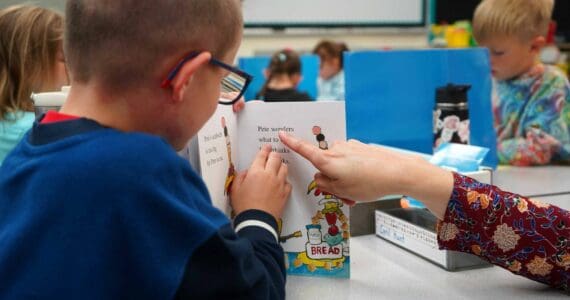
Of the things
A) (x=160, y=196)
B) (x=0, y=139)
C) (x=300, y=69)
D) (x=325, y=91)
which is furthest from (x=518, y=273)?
(x=325, y=91)

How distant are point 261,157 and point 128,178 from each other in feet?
1.06

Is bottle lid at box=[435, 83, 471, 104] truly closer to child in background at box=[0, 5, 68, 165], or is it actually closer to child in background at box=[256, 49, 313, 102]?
child in background at box=[0, 5, 68, 165]

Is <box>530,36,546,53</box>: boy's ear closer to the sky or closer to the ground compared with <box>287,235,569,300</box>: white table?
closer to the sky

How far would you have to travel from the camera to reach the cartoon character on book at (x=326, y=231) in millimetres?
865

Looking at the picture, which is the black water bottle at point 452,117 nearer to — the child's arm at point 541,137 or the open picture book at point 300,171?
the child's arm at point 541,137

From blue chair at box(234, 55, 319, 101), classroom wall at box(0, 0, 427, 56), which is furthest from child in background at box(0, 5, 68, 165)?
classroom wall at box(0, 0, 427, 56)

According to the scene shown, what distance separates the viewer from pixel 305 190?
2.87ft

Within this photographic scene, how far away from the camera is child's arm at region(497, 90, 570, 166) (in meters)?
1.69

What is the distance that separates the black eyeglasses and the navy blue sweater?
0.09 m

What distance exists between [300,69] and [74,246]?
3528 mm

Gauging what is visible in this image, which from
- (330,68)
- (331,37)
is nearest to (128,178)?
(330,68)

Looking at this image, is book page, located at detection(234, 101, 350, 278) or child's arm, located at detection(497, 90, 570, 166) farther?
child's arm, located at detection(497, 90, 570, 166)

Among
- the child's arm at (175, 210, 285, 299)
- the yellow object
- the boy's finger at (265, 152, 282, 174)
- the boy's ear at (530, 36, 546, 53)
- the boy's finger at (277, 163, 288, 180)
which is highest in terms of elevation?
the boy's ear at (530, 36, 546, 53)

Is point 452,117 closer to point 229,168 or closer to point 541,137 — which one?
point 541,137
